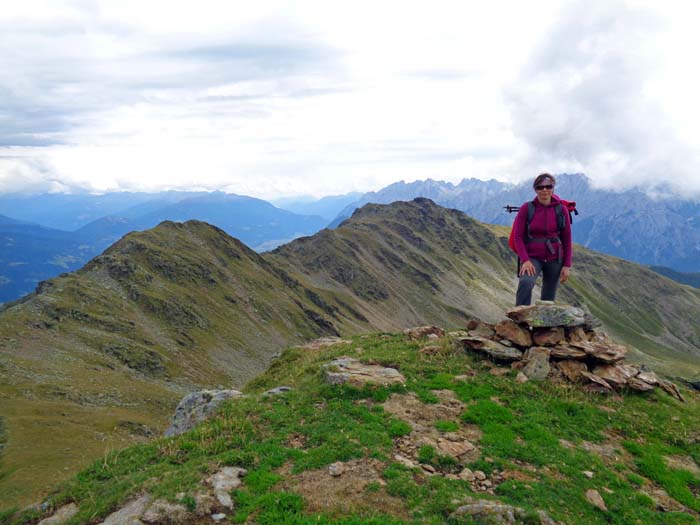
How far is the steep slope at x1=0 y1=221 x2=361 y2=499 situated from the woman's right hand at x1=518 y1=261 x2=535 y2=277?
3126 cm

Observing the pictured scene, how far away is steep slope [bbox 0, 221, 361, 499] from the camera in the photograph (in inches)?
1628

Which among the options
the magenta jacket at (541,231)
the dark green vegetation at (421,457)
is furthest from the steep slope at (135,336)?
the magenta jacket at (541,231)

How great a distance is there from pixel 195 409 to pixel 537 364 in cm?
1335

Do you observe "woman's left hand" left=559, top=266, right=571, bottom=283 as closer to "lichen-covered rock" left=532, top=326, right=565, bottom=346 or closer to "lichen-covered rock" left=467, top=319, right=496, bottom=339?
"lichen-covered rock" left=532, top=326, right=565, bottom=346

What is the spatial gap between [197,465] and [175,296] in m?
97.4

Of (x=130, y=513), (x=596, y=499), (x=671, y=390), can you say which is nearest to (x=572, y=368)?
(x=671, y=390)

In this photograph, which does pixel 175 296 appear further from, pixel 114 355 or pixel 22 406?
pixel 22 406

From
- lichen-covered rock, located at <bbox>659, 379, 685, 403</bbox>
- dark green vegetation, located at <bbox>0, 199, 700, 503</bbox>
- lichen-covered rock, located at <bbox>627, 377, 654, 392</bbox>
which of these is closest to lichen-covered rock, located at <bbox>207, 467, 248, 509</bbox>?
dark green vegetation, located at <bbox>0, 199, 700, 503</bbox>

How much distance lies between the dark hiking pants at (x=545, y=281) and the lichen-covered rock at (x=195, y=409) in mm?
12053

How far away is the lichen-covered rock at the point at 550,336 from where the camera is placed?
1822cm

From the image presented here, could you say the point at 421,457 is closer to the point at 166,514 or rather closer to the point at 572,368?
the point at 166,514

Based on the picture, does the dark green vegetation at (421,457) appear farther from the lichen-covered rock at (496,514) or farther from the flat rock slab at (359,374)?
the flat rock slab at (359,374)

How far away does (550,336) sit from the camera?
1825cm

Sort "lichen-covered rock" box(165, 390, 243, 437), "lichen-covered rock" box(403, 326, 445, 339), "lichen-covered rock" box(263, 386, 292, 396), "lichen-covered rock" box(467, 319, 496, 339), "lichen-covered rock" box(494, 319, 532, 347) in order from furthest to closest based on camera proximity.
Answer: "lichen-covered rock" box(403, 326, 445, 339) → "lichen-covered rock" box(467, 319, 496, 339) → "lichen-covered rock" box(494, 319, 532, 347) → "lichen-covered rock" box(263, 386, 292, 396) → "lichen-covered rock" box(165, 390, 243, 437)
